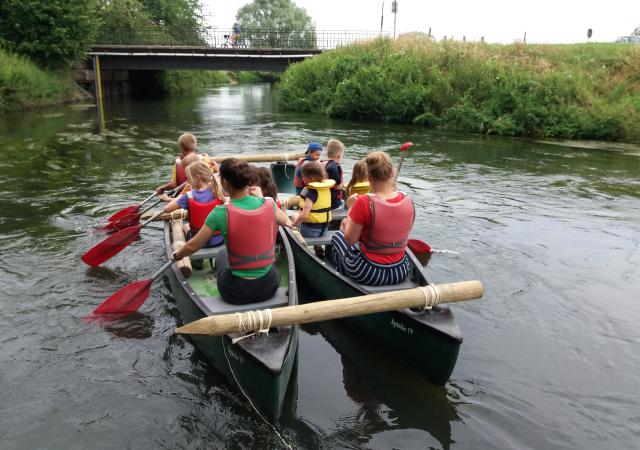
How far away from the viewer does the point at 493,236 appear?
28.2 feet

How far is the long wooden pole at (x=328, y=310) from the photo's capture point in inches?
150

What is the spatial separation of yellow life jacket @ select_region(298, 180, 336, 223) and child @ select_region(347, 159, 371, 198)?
0.29m

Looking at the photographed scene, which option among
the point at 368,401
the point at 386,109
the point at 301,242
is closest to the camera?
the point at 368,401

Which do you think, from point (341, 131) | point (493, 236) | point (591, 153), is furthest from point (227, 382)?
point (341, 131)

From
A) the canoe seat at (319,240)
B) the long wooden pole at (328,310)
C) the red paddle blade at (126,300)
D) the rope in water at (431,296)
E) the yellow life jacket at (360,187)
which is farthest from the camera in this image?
the yellow life jacket at (360,187)

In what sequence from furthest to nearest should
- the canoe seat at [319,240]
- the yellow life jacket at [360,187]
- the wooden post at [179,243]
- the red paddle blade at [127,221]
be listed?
the red paddle blade at [127,221]
the yellow life jacket at [360,187]
the canoe seat at [319,240]
the wooden post at [179,243]

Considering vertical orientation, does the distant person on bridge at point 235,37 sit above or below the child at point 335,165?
above

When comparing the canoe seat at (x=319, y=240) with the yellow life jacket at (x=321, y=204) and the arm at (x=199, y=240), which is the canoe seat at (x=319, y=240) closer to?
the yellow life jacket at (x=321, y=204)

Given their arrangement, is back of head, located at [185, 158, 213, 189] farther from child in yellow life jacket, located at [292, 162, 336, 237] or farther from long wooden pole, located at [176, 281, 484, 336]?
long wooden pole, located at [176, 281, 484, 336]

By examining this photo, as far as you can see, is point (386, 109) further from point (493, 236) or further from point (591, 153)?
point (493, 236)

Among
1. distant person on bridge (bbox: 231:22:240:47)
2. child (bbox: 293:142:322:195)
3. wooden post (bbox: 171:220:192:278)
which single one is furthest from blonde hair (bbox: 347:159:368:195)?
distant person on bridge (bbox: 231:22:240:47)

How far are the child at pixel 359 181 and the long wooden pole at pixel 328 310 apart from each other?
235 centimetres

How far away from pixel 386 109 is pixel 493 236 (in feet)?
46.0

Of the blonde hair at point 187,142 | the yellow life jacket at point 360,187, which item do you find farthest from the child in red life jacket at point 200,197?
the blonde hair at point 187,142
